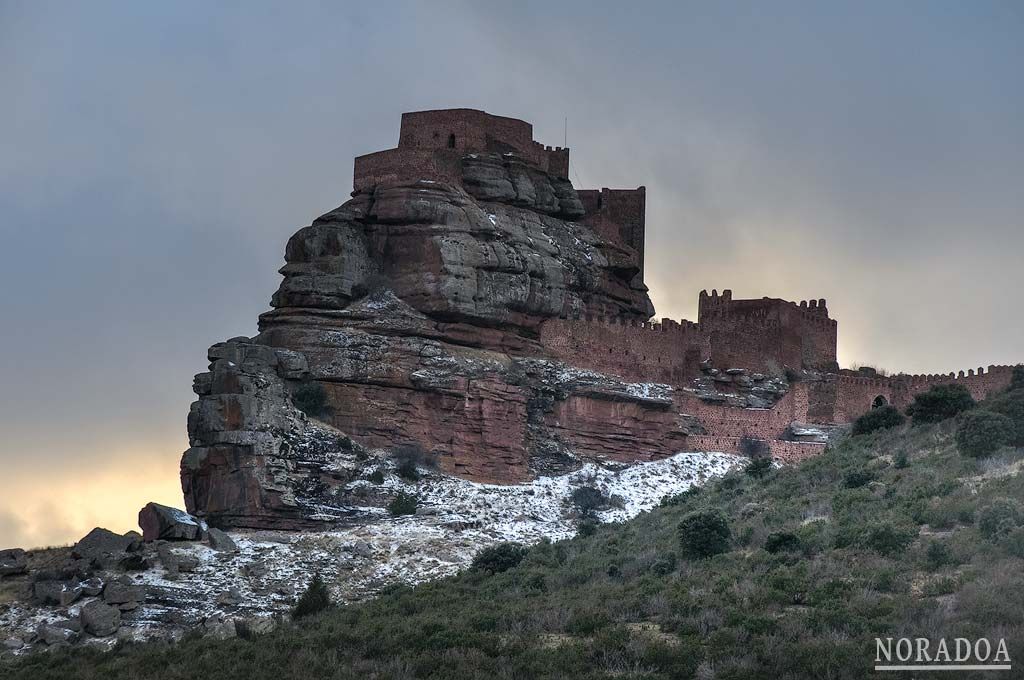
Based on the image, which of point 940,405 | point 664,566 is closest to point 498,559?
point 664,566

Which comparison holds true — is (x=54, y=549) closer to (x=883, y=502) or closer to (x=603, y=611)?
(x=603, y=611)

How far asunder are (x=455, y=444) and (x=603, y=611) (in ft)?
65.4

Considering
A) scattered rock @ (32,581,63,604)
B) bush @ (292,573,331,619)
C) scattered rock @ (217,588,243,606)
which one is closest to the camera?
bush @ (292,573,331,619)

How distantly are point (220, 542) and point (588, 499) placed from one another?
12989 mm

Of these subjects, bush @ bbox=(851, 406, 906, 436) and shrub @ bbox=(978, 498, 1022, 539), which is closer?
shrub @ bbox=(978, 498, 1022, 539)

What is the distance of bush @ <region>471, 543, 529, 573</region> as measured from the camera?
136 feet

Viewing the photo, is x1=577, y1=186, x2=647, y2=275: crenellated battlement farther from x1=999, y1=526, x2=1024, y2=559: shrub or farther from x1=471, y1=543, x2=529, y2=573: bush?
x1=999, y1=526, x2=1024, y2=559: shrub

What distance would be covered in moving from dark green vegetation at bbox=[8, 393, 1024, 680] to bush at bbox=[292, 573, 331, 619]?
873 mm

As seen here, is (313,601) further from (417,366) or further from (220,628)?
(417,366)

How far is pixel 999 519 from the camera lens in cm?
3225

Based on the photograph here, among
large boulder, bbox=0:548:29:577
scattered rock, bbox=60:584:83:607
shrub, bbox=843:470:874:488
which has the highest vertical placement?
shrub, bbox=843:470:874:488

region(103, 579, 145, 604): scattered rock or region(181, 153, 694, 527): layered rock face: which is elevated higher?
region(181, 153, 694, 527): layered rock face

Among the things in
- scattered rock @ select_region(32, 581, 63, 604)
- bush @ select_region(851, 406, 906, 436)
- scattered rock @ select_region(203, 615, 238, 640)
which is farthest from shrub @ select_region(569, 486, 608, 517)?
scattered rock @ select_region(32, 581, 63, 604)

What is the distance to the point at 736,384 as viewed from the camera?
56.5 meters
